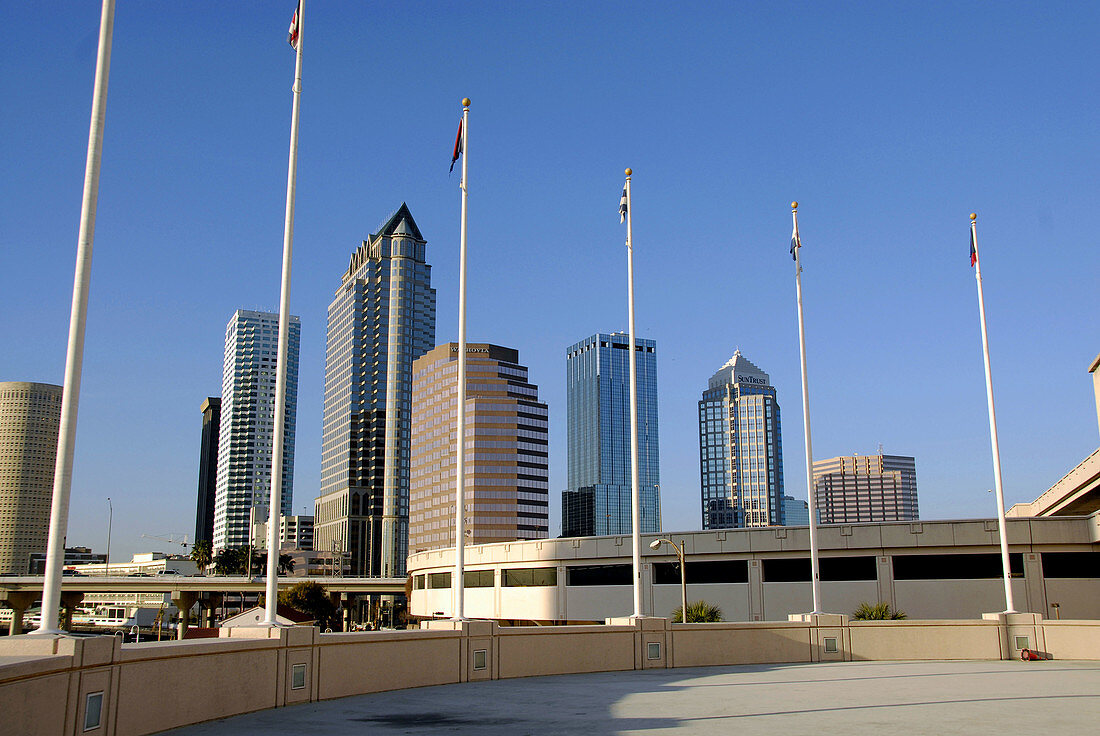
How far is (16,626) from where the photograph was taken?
145500 mm

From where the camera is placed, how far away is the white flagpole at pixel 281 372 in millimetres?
18500

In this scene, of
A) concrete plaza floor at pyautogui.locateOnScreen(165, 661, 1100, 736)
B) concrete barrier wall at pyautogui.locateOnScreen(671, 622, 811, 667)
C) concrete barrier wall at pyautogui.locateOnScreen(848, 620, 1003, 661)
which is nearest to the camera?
concrete plaza floor at pyautogui.locateOnScreen(165, 661, 1100, 736)

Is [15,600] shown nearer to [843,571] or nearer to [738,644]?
[843,571]

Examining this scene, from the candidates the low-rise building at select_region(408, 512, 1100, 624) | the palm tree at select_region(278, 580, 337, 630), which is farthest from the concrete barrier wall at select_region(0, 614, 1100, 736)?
the palm tree at select_region(278, 580, 337, 630)

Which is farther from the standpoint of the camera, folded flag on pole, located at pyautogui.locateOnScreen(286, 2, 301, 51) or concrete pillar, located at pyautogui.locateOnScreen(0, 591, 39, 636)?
concrete pillar, located at pyautogui.locateOnScreen(0, 591, 39, 636)

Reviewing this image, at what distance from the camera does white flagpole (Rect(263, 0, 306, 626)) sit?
18.5 metres

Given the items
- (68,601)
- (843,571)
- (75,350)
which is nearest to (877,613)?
(843,571)

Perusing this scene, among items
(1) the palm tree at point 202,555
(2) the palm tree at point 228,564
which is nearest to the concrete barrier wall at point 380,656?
(1) the palm tree at point 202,555

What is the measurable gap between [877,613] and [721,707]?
38.0 metres

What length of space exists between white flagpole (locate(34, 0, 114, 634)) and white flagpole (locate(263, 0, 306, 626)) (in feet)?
13.7

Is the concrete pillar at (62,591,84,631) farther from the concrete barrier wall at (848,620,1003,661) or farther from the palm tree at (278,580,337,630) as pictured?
the concrete barrier wall at (848,620,1003,661)

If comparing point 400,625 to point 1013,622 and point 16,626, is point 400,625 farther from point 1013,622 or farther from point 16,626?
point 1013,622

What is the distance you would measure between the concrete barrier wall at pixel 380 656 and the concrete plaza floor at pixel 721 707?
60 centimetres

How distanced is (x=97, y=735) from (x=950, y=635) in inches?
1024
